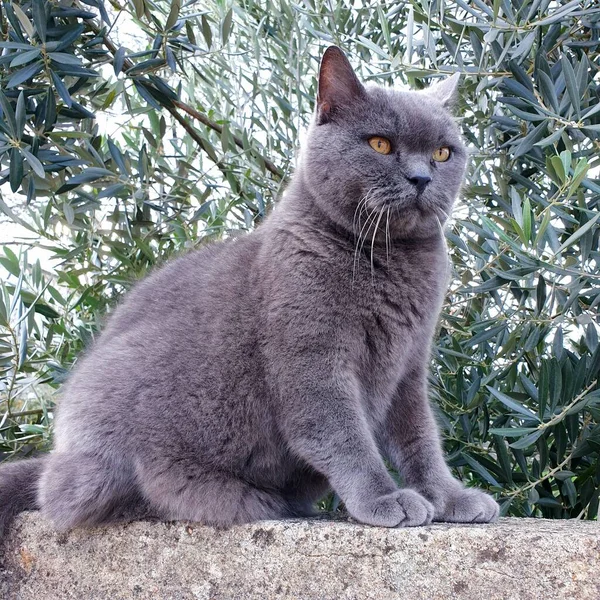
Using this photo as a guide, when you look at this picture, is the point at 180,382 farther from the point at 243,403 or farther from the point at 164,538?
the point at 164,538

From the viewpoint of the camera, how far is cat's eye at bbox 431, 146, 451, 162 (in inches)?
68.9

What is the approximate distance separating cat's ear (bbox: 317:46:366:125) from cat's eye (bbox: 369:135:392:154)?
13cm

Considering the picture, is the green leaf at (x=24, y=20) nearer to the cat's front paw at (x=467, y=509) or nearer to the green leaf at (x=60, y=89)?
the green leaf at (x=60, y=89)

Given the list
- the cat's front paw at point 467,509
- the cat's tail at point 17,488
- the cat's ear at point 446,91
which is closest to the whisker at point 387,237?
the cat's ear at point 446,91

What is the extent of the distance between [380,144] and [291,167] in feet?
3.27

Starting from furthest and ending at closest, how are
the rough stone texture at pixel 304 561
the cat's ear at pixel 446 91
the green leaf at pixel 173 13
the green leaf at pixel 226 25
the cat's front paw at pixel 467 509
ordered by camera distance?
1. the green leaf at pixel 226 25
2. the green leaf at pixel 173 13
3. the cat's ear at pixel 446 91
4. the cat's front paw at pixel 467 509
5. the rough stone texture at pixel 304 561

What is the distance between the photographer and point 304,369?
1.55 m

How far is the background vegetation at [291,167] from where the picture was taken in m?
1.93

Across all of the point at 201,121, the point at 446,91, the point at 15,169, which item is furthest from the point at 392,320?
the point at 201,121

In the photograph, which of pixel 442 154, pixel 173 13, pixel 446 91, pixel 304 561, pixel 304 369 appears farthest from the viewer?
pixel 173 13

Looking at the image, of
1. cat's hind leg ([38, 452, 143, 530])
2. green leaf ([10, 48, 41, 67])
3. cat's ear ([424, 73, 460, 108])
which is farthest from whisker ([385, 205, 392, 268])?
green leaf ([10, 48, 41, 67])

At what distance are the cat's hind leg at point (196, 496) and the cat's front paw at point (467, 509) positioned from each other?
1.15 feet

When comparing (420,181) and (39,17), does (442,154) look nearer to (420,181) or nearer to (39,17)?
(420,181)

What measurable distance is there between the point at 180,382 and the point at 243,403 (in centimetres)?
14
